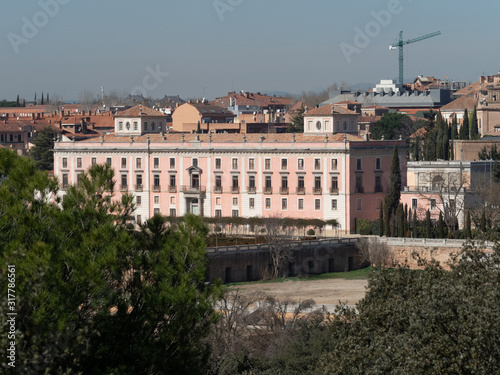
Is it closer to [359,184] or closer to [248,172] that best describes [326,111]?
[248,172]

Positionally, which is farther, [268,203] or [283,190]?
[268,203]

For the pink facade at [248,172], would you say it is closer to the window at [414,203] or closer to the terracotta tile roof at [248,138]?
the terracotta tile roof at [248,138]

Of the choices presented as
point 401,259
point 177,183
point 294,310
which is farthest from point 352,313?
point 177,183

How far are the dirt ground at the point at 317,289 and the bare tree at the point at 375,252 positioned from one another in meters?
3.23

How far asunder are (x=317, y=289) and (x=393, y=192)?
1324 centimetres

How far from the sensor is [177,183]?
75875 mm

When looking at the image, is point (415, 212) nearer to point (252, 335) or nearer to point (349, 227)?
point (349, 227)

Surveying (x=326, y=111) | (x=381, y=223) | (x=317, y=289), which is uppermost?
(x=326, y=111)

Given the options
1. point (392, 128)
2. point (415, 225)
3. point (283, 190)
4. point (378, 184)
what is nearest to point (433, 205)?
point (378, 184)

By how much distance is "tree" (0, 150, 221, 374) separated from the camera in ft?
58.8

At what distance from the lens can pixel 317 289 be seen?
185 ft

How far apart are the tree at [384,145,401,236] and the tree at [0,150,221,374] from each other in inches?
1817

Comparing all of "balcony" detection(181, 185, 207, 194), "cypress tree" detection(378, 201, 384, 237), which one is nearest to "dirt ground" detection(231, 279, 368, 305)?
"cypress tree" detection(378, 201, 384, 237)

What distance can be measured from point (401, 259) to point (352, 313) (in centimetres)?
3563
